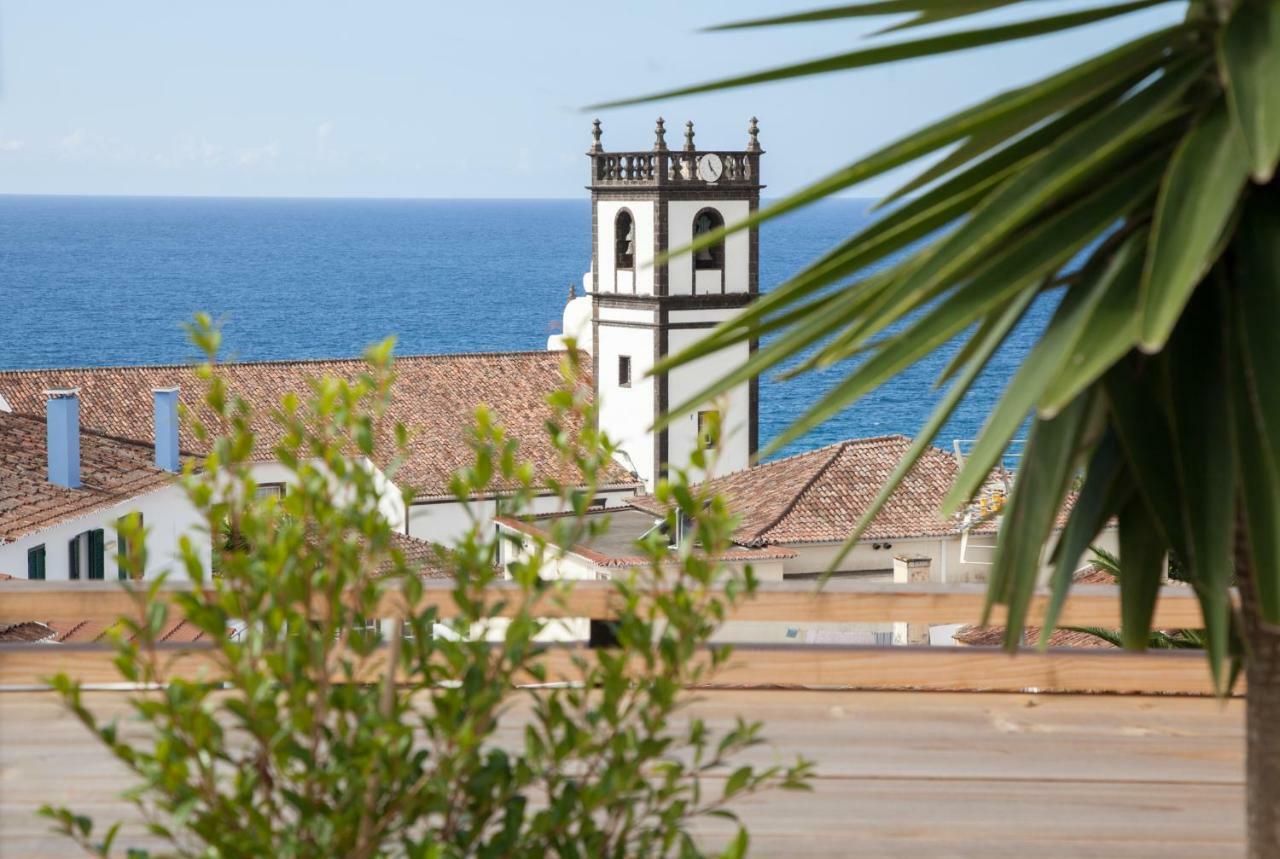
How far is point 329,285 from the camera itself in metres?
134

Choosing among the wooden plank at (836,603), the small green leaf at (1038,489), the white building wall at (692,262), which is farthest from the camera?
the white building wall at (692,262)

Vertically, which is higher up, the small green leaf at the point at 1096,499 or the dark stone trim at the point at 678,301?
the dark stone trim at the point at 678,301

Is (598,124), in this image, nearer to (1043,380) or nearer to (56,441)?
(56,441)

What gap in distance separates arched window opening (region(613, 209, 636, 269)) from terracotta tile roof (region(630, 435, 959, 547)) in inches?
463

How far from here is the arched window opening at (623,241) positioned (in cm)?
4141

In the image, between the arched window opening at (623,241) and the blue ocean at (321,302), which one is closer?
the arched window opening at (623,241)

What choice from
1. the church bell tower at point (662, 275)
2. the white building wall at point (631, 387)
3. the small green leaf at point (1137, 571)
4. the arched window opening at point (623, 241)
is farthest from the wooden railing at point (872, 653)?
the arched window opening at point (623, 241)

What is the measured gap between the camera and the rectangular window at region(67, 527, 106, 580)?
2156cm

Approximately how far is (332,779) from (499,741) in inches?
81.4

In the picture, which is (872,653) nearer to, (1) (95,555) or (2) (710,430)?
(2) (710,430)

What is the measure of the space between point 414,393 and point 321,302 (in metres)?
84.5

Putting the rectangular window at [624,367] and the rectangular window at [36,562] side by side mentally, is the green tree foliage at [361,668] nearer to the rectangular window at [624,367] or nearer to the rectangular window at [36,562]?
the rectangular window at [36,562]

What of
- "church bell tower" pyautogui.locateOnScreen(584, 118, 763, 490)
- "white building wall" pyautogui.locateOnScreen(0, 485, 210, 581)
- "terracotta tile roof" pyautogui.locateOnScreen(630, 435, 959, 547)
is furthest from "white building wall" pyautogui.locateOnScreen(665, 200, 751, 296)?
"white building wall" pyautogui.locateOnScreen(0, 485, 210, 581)

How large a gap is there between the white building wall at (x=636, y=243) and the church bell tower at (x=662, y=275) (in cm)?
2
